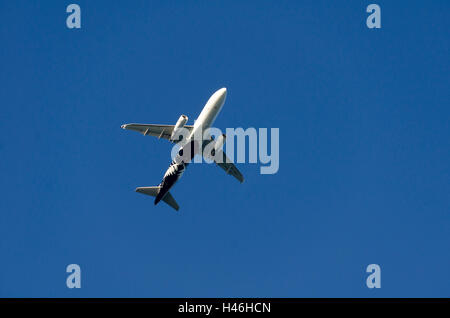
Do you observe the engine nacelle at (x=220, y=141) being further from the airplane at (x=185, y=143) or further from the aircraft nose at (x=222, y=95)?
the aircraft nose at (x=222, y=95)

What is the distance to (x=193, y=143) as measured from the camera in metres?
57.7

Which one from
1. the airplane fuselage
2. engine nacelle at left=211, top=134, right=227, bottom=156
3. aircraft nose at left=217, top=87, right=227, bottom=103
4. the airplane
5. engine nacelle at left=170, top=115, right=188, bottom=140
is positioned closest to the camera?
aircraft nose at left=217, top=87, right=227, bottom=103

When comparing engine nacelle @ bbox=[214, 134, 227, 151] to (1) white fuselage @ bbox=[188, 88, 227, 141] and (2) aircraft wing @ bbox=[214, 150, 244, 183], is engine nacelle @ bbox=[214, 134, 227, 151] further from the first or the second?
(2) aircraft wing @ bbox=[214, 150, 244, 183]

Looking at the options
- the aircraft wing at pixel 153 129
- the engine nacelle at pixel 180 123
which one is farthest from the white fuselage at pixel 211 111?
the aircraft wing at pixel 153 129

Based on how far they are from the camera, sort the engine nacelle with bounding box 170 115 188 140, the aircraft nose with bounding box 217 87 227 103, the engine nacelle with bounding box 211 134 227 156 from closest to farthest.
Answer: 1. the aircraft nose with bounding box 217 87 227 103
2. the engine nacelle with bounding box 170 115 188 140
3. the engine nacelle with bounding box 211 134 227 156

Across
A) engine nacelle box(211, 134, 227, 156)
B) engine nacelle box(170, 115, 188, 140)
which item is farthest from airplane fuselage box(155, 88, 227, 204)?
engine nacelle box(211, 134, 227, 156)

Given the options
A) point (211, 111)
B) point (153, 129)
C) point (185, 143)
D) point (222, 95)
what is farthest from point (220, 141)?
point (153, 129)

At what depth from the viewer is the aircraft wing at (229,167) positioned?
213 feet

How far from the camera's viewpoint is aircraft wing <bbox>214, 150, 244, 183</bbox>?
2559 inches

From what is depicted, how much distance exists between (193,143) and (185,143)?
1029mm
